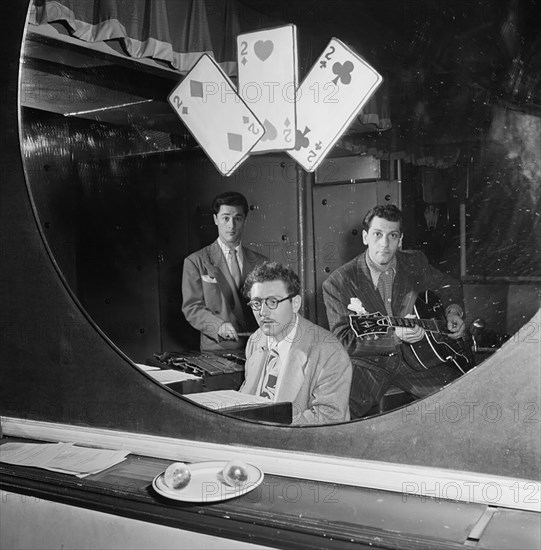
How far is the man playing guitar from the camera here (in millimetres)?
1242

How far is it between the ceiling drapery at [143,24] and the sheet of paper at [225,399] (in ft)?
2.27

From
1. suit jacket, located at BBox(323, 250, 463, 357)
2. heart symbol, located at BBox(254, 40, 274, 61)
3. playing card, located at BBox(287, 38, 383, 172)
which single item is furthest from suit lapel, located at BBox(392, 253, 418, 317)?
heart symbol, located at BBox(254, 40, 274, 61)

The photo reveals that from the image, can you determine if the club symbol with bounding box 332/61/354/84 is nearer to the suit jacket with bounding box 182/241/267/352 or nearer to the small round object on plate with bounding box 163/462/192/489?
the suit jacket with bounding box 182/241/267/352

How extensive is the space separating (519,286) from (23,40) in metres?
1.27

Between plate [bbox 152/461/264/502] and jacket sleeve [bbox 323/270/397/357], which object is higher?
jacket sleeve [bbox 323/270/397/357]

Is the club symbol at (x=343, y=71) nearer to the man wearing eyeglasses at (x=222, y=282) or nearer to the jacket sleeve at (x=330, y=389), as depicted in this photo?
the man wearing eyeglasses at (x=222, y=282)

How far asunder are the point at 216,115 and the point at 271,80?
149 millimetres

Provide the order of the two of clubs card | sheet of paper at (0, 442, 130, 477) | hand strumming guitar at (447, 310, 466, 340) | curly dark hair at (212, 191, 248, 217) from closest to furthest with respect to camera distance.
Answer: hand strumming guitar at (447, 310, 466, 340) → the two of clubs card → curly dark hair at (212, 191, 248, 217) → sheet of paper at (0, 442, 130, 477)

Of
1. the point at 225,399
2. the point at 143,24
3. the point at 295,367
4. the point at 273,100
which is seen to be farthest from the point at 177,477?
the point at 143,24

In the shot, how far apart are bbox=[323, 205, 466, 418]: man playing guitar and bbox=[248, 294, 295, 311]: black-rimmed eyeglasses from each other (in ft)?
0.36

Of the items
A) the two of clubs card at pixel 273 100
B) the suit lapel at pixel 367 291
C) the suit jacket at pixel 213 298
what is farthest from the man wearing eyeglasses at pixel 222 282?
the suit lapel at pixel 367 291

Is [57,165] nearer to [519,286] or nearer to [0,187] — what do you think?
[0,187]

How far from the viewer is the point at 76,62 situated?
65.2 inches

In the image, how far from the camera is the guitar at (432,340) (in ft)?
4.06
